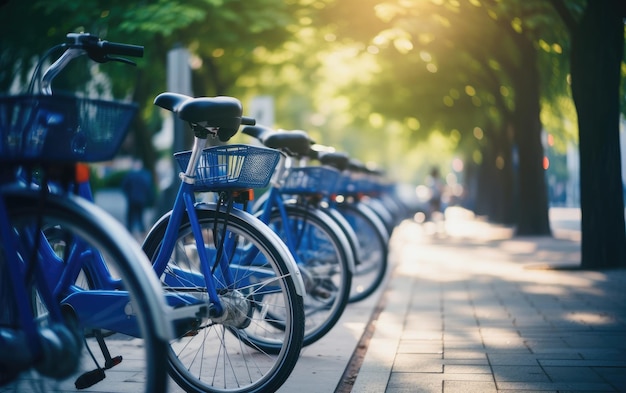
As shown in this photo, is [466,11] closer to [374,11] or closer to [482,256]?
[374,11]

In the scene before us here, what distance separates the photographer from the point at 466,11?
1377cm

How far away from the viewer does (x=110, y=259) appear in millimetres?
2848

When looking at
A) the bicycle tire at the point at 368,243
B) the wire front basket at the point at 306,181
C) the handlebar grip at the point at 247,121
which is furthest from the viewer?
the bicycle tire at the point at 368,243

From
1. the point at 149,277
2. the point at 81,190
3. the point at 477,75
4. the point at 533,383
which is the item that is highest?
the point at 477,75

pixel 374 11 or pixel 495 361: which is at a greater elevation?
pixel 374 11

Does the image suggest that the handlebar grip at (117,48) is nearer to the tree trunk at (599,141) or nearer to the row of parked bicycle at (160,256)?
the row of parked bicycle at (160,256)

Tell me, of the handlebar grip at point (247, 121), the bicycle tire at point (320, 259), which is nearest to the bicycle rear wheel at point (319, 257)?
the bicycle tire at point (320, 259)

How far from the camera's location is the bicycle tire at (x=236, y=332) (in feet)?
12.5

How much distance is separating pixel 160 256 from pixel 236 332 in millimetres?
708

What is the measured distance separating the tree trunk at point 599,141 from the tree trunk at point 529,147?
17.2 feet

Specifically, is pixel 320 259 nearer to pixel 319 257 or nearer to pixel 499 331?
pixel 319 257

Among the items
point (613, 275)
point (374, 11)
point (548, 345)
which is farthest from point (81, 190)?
point (374, 11)

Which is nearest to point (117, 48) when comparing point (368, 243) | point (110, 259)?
point (110, 259)

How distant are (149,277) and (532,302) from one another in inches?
215
